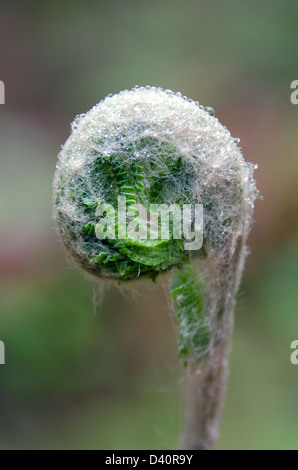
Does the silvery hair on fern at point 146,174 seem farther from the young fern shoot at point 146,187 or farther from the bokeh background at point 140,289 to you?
the bokeh background at point 140,289

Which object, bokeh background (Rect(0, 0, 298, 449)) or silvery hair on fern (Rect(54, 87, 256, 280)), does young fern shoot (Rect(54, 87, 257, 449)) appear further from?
bokeh background (Rect(0, 0, 298, 449))

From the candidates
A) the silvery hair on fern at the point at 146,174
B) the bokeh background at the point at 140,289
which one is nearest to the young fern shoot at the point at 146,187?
the silvery hair on fern at the point at 146,174

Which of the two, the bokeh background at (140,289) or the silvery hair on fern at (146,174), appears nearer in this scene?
the silvery hair on fern at (146,174)

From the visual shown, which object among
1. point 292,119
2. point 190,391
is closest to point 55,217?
point 190,391

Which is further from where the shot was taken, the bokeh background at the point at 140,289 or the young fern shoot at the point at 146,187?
the bokeh background at the point at 140,289

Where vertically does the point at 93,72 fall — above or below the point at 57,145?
above

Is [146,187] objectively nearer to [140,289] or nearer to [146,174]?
[146,174]

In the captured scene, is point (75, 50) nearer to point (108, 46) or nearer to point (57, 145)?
point (108, 46)
